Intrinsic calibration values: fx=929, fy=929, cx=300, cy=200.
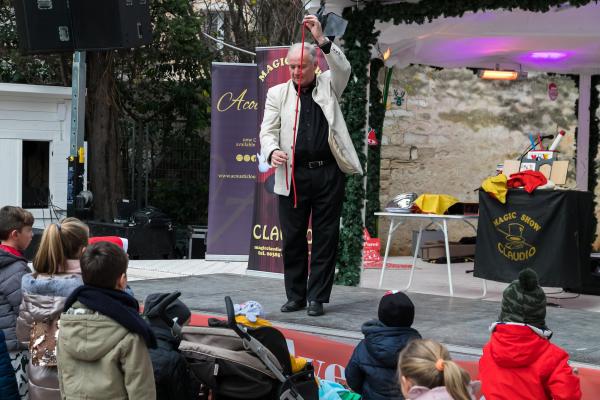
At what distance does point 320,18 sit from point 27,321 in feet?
8.25

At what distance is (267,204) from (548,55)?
3.17 meters

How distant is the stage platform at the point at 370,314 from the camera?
4.44 meters

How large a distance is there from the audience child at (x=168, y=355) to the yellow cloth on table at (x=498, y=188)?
3.13m

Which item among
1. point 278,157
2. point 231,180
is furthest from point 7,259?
point 231,180

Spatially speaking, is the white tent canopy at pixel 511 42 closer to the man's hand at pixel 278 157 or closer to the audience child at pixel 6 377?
the man's hand at pixel 278 157

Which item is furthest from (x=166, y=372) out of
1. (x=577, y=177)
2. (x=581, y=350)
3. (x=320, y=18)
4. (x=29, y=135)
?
(x=29, y=135)

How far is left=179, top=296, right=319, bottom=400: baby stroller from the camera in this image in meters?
3.55

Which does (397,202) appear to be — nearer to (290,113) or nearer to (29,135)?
(290,113)

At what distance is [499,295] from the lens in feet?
22.3

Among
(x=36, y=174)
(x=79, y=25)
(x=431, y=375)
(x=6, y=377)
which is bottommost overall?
(x=6, y=377)

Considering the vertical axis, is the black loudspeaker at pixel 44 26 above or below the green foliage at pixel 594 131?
above

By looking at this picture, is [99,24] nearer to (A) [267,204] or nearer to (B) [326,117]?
(A) [267,204]

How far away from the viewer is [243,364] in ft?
11.7

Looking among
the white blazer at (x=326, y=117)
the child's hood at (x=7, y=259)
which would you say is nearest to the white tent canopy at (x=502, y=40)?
the white blazer at (x=326, y=117)
